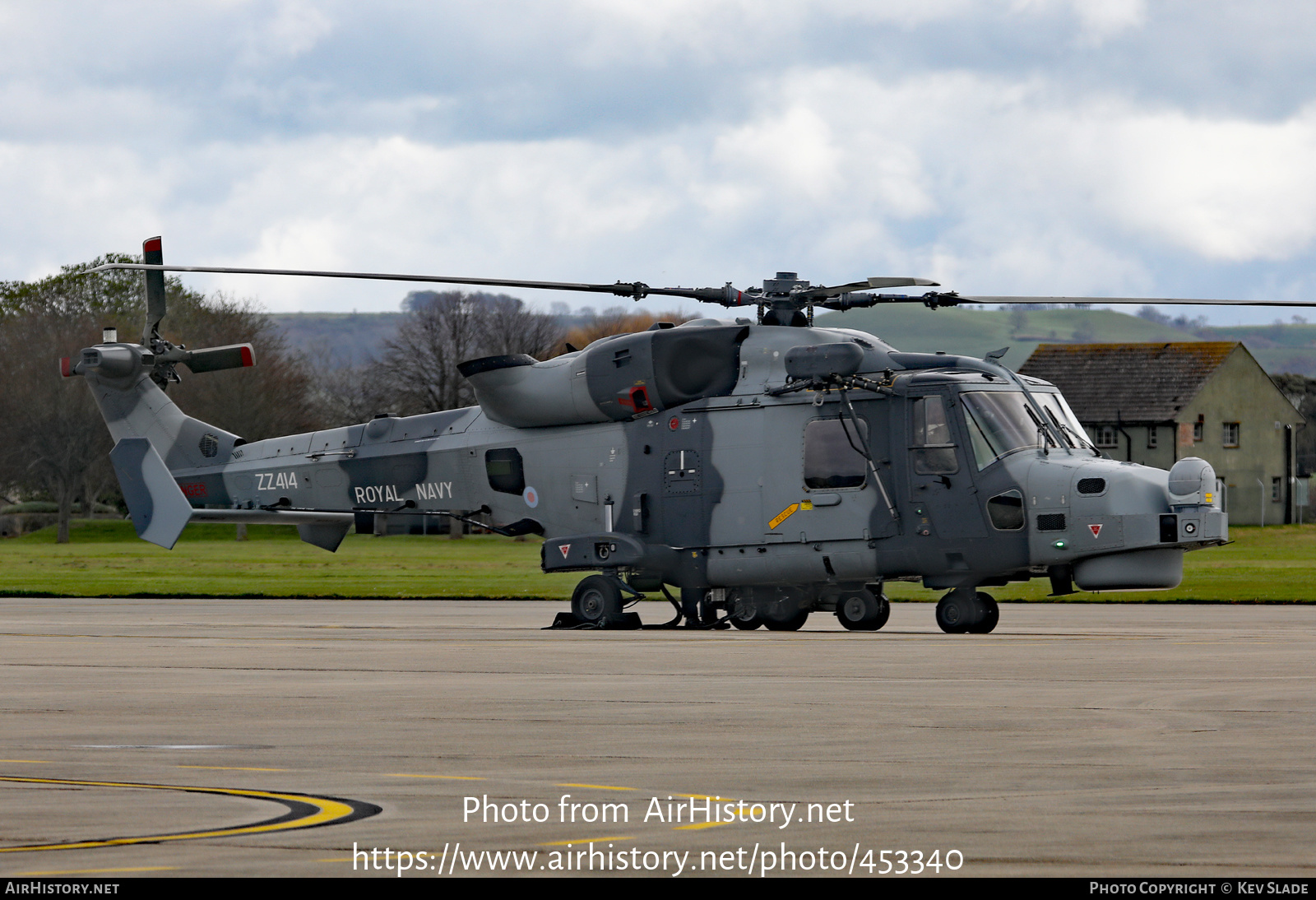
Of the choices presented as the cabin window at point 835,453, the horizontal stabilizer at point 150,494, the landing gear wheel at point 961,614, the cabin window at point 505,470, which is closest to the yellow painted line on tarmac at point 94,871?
the cabin window at point 835,453

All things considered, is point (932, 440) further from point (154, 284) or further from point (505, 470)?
point (154, 284)

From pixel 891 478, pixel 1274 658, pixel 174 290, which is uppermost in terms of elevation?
pixel 174 290

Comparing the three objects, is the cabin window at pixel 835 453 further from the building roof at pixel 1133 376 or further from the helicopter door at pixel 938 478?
the building roof at pixel 1133 376

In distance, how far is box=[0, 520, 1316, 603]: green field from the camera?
3647 centimetres

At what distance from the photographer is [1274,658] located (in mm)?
17312

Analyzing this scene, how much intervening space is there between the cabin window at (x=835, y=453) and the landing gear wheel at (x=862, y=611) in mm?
1800

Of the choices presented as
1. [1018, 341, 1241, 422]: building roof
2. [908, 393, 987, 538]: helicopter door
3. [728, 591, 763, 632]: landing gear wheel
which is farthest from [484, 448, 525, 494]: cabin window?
[1018, 341, 1241, 422]: building roof

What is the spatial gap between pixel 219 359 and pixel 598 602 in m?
8.48

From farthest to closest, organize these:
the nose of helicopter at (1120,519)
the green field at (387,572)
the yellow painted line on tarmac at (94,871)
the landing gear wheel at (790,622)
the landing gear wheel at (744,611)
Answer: the green field at (387,572)
the landing gear wheel at (744,611)
the landing gear wheel at (790,622)
the nose of helicopter at (1120,519)
the yellow painted line on tarmac at (94,871)

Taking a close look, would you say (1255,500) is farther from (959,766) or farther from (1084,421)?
(959,766)

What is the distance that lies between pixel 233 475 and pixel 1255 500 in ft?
225

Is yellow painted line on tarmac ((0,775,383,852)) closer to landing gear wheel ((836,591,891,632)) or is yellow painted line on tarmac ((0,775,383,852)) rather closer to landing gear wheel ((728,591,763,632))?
landing gear wheel ((836,591,891,632))

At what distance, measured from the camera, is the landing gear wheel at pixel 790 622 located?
79.8 ft
